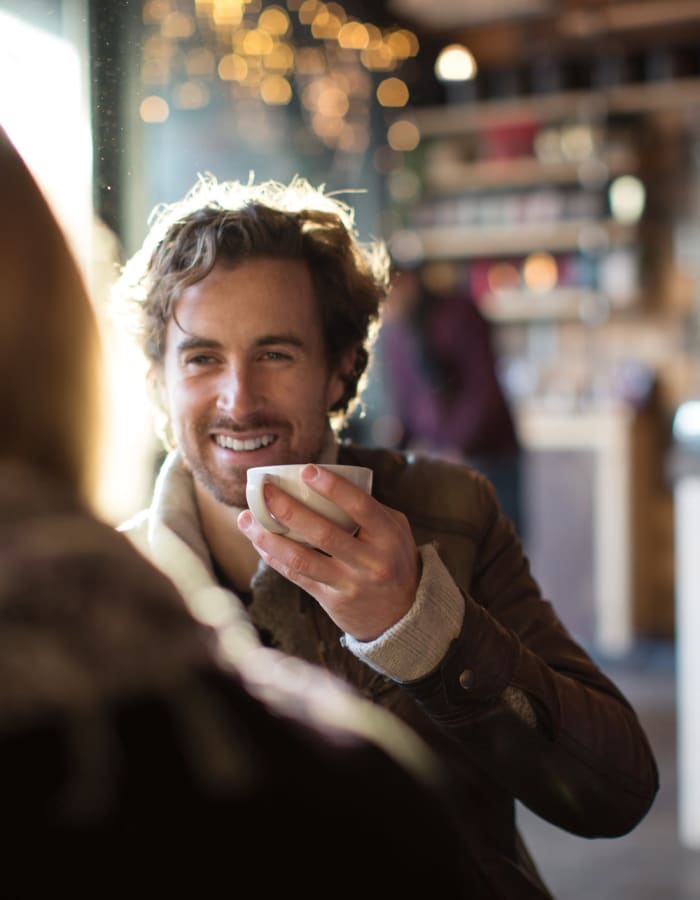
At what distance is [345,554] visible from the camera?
26.0 inches

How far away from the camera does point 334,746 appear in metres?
0.46

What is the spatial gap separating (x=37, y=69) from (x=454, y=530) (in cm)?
49

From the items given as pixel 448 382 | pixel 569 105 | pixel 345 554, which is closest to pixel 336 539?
pixel 345 554

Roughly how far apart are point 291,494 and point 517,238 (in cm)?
438

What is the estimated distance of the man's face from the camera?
0.77m

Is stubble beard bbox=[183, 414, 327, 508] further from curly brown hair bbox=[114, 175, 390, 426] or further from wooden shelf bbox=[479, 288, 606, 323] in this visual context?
wooden shelf bbox=[479, 288, 606, 323]

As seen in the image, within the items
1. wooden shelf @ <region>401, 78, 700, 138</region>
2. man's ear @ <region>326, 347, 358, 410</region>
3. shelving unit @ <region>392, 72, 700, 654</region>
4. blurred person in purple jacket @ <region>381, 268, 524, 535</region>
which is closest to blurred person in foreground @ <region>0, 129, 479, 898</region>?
man's ear @ <region>326, 347, 358, 410</region>

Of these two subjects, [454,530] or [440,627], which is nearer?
[440,627]

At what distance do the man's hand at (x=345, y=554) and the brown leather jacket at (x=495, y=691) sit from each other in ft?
0.24

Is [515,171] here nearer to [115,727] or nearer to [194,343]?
[194,343]

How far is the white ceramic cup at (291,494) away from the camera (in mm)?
662

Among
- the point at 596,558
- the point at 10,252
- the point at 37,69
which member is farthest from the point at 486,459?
the point at 10,252

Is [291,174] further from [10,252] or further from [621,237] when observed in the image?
[621,237]

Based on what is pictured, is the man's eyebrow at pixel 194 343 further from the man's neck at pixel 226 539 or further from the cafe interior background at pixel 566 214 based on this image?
the cafe interior background at pixel 566 214
